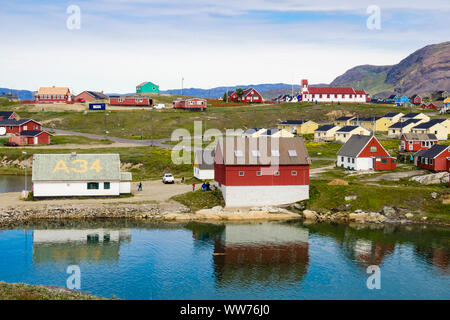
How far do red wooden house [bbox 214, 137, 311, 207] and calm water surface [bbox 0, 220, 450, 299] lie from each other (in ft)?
17.4

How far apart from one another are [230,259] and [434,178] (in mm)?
34635

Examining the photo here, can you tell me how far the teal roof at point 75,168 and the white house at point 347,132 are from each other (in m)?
62.5

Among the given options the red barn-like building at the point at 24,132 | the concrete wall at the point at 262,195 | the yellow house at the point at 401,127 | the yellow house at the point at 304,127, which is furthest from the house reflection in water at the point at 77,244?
the yellow house at the point at 401,127

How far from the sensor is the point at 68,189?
61000mm

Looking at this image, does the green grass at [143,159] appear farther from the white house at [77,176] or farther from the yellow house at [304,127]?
the yellow house at [304,127]

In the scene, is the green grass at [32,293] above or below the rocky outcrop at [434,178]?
below

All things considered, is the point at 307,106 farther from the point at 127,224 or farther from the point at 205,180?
the point at 127,224

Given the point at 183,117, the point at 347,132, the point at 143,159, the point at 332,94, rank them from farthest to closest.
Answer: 1. the point at 332,94
2. the point at 183,117
3. the point at 347,132
4. the point at 143,159

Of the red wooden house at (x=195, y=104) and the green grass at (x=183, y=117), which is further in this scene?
the red wooden house at (x=195, y=104)

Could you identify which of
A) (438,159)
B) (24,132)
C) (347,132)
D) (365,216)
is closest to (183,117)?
(24,132)

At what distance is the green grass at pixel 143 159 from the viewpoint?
273 feet

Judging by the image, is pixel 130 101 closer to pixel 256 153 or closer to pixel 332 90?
pixel 332 90
